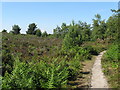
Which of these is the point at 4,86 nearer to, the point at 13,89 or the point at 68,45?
the point at 13,89

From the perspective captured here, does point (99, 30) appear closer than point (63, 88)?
No

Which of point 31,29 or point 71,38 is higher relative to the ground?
point 31,29

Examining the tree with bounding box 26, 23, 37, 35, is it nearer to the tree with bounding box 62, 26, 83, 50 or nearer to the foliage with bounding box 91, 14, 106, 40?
the foliage with bounding box 91, 14, 106, 40

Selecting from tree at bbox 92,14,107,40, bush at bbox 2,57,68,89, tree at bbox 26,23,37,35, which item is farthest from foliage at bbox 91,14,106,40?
bush at bbox 2,57,68,89

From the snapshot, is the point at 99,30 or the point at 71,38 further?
the point at 99,30

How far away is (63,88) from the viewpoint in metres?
6.88

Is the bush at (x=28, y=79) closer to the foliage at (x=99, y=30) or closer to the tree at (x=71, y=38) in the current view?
the tree at (x=71, y=38)

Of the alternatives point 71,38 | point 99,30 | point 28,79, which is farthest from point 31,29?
point 28,79

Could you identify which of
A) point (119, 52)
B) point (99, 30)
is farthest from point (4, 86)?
point (99, 30)

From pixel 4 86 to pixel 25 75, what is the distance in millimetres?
1057

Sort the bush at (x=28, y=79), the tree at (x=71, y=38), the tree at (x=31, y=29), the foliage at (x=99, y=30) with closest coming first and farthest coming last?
1. the bush at (x=28, y=79)
2. the tree at (x=71, y=38)
3. the foliage at (x=99, y=30)
4. the tree at (x=31, y=29)

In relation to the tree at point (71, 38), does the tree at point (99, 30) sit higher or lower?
higher

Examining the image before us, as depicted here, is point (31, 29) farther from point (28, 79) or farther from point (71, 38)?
point (28, 79)

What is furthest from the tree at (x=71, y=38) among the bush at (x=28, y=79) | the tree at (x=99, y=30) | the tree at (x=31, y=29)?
the tree at (x=31, y=29)
